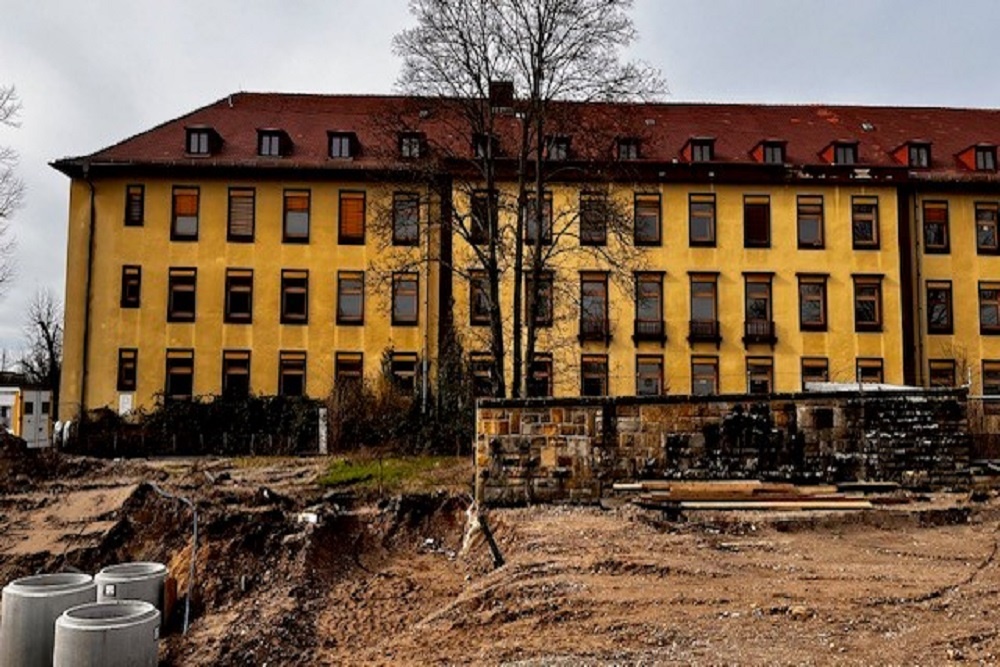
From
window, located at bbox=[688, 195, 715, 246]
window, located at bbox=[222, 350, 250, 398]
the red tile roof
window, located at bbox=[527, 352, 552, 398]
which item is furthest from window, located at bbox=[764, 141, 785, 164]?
window, located at bbox=[222, 350, 250, 398]

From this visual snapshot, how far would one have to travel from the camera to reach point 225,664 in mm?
8859

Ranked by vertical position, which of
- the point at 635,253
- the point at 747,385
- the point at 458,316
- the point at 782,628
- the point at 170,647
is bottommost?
the point at 170,647

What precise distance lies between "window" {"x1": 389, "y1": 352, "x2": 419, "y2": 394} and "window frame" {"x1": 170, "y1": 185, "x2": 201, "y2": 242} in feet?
25.2

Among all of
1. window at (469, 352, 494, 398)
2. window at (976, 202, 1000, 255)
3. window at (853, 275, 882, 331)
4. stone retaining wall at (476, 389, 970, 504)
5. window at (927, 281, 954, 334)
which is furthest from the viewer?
window at (976, 202, 1000, 255)

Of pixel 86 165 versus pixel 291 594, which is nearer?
pixel 291 594

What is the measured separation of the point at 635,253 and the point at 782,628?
2254cm

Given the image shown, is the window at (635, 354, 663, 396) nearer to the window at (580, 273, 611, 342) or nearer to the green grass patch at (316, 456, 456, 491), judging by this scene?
the window at (580, 273, 611, 342)

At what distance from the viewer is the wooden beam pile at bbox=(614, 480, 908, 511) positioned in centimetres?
1254

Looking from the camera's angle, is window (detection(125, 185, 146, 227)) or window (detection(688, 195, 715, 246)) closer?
window (detection(125, 185, 146, 227))

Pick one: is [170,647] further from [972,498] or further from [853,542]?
[972,498]

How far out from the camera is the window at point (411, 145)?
24.8 meters

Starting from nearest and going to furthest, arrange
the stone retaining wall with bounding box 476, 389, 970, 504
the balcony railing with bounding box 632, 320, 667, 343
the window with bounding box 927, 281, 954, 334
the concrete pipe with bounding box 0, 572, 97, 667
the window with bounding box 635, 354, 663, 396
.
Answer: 1. the concrete pipe with bounding box 0, 572, 97, 667
2. the stone retaining wall with bounding box 476, 389, 970, 504
3. the window with bounding box 635, 354, 663, 396
4. the balcony railing with bounding box 632, 320, 667, 343
5. the window with bounding box 927, 281, 954, 334

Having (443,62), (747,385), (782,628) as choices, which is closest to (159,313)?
(443,62)

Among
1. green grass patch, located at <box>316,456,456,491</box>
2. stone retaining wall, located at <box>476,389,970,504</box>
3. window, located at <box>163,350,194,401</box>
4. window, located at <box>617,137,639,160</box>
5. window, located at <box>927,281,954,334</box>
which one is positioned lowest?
green grass patch, located at <box>316,456,456,491</box>
